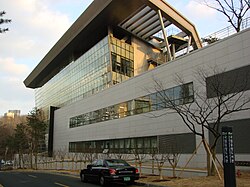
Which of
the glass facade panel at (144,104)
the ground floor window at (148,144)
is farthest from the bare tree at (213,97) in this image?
the ground floor window at (148,144)

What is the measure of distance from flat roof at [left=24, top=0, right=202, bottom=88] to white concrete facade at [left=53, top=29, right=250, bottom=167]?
989 centimetres

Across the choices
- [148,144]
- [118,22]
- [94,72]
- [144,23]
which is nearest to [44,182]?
[148,144]

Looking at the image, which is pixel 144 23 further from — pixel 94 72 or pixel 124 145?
pixel 124 145

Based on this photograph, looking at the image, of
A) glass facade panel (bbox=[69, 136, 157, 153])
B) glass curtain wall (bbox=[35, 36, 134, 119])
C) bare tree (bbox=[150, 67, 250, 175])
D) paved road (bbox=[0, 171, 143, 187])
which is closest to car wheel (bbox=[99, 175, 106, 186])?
paved road (bbox=[0, 171, 143, 187])

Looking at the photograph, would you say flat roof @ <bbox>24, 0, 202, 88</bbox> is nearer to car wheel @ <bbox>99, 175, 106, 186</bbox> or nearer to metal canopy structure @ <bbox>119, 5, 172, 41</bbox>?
metal canopy structure @ <bbox>119, 5, 172, 41</bbox>

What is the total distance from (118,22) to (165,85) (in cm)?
1884

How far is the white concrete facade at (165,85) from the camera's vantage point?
72.1ft

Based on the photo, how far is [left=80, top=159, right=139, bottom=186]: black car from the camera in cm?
1563

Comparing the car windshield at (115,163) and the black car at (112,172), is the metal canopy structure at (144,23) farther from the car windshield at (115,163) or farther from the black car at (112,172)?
the black car at (112,172)

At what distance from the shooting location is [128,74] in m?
45.9


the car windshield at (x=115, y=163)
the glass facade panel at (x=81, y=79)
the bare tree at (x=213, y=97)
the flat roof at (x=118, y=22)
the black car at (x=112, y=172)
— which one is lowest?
the black car at (x=112, y=172)

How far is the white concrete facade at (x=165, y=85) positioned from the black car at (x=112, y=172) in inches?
362

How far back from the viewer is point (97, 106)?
43469 millimetres

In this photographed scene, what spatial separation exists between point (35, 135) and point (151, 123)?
3187 cm
